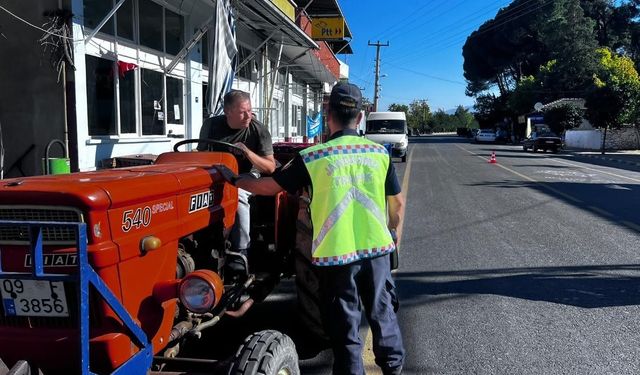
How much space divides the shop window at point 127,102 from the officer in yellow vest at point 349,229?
744cm

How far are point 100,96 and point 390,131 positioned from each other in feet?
60.7

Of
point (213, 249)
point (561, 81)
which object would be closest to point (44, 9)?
point (213, 249)

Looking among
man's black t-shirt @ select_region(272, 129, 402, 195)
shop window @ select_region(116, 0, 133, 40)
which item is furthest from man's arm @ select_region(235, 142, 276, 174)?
shop window @ select_region(116, 0, 133, 40)

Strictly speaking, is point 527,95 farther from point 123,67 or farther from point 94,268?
point 94,268

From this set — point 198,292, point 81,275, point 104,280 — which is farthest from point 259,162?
point 81,275

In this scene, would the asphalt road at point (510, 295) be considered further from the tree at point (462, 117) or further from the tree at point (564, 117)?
the tree at point (462, 117)

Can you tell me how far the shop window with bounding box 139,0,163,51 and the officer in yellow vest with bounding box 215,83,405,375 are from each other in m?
8.42

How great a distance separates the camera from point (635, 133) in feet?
127

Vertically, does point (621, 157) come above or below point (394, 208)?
below

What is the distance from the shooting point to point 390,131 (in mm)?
25922

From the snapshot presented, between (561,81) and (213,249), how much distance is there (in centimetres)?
5700

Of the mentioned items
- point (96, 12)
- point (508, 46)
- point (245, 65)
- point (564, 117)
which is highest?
point (508, 46)

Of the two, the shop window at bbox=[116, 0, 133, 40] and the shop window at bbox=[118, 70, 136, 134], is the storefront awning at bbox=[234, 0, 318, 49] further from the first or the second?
the shop window at bbox=[118, 70, 136, 134]

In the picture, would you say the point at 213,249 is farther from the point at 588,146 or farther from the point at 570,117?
the point at 570,117
